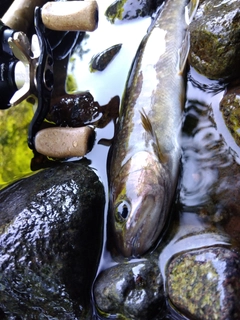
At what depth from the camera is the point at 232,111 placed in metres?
3.25

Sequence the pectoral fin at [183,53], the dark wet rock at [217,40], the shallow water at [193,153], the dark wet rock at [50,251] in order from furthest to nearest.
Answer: the pectoral fin at [183,53]
the dark wet rock at [217,40]
the shallow water at [193,153]
the dark wet rock at [50,251]

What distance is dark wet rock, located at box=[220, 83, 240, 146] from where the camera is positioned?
3209 millimetres

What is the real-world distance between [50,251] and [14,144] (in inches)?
56.5

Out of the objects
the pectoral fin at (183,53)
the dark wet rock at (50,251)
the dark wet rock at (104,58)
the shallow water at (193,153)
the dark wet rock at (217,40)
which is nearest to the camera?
the dark wet rock at (50,251)

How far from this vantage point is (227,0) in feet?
11.3

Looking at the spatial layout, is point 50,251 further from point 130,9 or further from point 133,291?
point 130,9

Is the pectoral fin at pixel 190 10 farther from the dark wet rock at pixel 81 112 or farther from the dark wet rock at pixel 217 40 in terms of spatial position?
the dark wet rock at pixel 81 112

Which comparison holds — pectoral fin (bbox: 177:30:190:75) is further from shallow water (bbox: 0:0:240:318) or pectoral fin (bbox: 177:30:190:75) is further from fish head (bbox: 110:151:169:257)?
fish head (bbox: 110:151:169:257)

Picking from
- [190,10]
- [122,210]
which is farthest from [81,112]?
[190,10]

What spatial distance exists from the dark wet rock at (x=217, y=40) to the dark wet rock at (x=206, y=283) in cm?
157

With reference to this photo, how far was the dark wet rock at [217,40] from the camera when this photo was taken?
10.8ft

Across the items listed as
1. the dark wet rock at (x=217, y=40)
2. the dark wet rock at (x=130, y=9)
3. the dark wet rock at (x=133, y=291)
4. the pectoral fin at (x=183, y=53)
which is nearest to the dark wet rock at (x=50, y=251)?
the dark wet rock at (x=133, y=291)

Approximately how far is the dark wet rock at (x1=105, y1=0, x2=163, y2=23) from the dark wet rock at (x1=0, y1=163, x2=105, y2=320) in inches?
81.1

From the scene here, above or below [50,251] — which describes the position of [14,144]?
above
